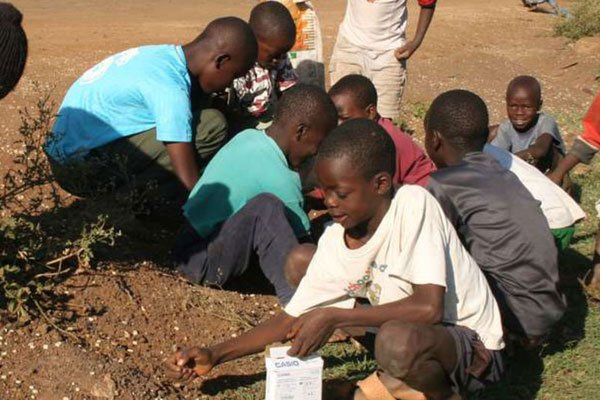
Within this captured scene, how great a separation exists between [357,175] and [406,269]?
37 cm

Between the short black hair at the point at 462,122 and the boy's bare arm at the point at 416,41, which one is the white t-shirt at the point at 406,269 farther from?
the boy's bare arm at the point at 416,41

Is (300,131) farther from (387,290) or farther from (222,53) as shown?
(387,290)

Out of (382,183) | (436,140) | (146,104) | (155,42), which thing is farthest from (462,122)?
(155,42)

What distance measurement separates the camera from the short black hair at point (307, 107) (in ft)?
13.9

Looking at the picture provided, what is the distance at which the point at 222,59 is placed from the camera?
15.4 ft

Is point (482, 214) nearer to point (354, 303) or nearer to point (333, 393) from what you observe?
point (354, 303)

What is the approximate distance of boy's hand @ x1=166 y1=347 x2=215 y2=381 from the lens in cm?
320

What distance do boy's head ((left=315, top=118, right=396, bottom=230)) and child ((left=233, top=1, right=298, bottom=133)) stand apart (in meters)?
2.21

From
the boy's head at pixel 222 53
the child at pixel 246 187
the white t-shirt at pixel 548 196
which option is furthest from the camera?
the boy's head at pixel 222 53

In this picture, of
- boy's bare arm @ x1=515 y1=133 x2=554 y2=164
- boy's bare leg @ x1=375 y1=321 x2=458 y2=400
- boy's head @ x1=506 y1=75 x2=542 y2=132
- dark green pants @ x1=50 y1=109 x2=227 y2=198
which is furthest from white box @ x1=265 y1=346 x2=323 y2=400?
boy's head @ x1=506 y1=75 x2=542 y2=132

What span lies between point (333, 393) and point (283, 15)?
2.63 meters

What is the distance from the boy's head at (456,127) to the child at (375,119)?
24.9 inches

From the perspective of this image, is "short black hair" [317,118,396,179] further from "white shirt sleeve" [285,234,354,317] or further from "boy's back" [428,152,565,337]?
"boy's back" [428,152,565,337]

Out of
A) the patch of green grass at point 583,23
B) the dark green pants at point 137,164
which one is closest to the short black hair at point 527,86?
→ the dark green pants at point 137,164
